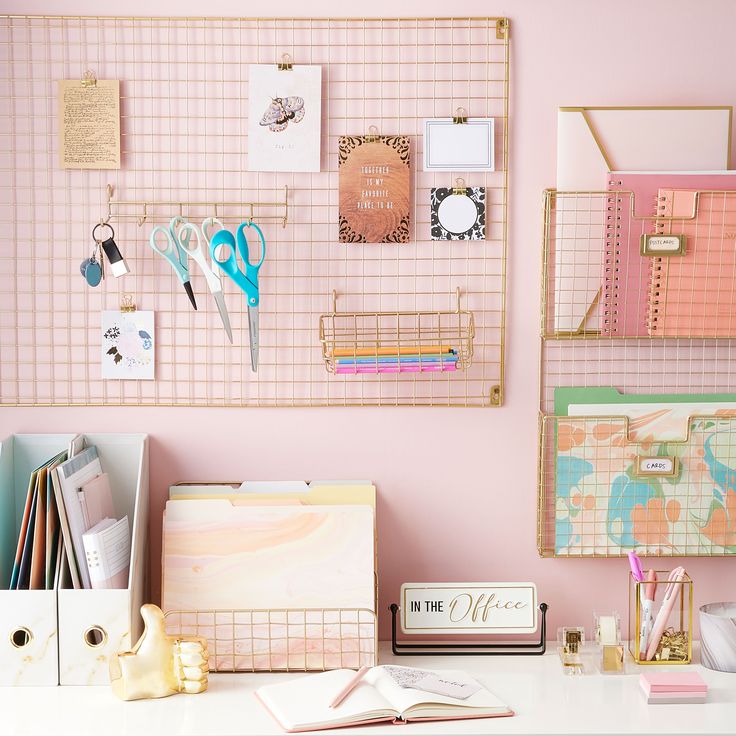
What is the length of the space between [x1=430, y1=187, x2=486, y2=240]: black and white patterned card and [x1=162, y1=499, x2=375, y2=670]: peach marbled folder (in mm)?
545

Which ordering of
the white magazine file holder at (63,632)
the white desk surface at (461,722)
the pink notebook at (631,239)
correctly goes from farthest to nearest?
the pink notebook at (631,239) < the white magazine file holder at (63,632) < the white desk surface at (461,722)

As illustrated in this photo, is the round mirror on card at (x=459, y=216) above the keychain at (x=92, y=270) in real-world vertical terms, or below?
above

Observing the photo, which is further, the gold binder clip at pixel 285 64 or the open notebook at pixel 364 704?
the gold binder clip at pixel 285 64

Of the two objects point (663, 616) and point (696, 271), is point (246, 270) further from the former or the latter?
point (663, 616)

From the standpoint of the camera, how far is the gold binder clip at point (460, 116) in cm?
163

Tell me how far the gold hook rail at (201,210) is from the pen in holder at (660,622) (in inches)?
37.5

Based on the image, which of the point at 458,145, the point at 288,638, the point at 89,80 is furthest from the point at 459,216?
the point at 288,638

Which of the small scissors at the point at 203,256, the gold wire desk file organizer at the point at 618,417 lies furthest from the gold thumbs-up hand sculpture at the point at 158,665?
the gold wire desk file organizer at the point at 618,417

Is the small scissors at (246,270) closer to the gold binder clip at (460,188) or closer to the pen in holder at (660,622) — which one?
the gold binder clip at (460,188)

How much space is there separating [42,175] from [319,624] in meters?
0.99

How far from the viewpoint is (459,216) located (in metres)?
1.65

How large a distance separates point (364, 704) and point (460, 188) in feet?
3.07

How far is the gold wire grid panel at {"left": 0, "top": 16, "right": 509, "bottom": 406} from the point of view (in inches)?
64.1

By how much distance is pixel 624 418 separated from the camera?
1.65 meters
